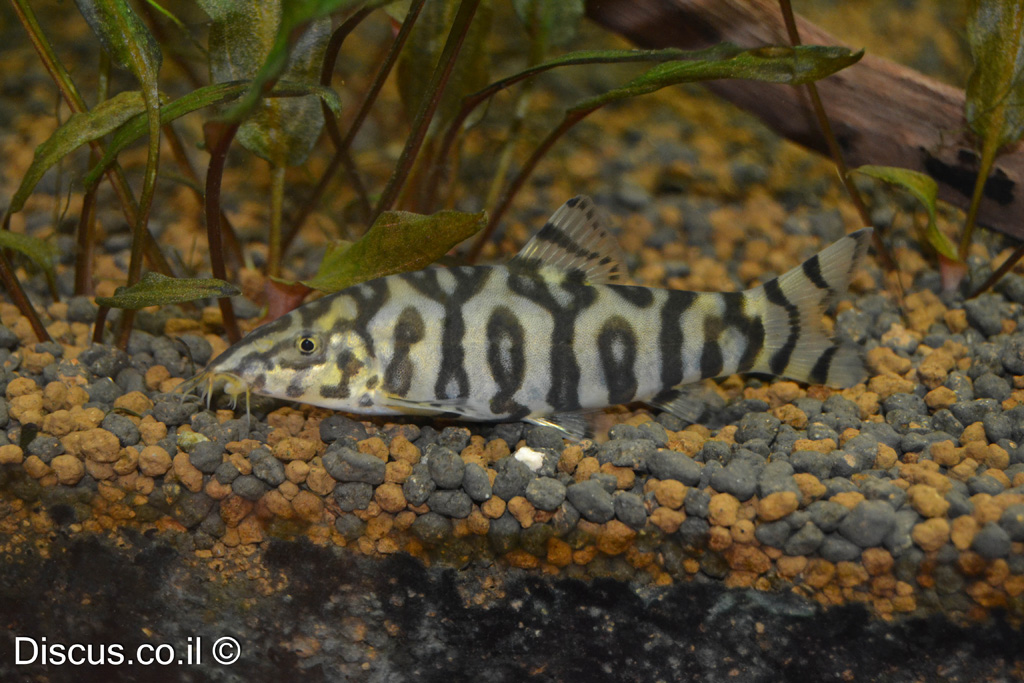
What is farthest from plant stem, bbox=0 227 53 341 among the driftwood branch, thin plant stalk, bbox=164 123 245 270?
the driftwood branch

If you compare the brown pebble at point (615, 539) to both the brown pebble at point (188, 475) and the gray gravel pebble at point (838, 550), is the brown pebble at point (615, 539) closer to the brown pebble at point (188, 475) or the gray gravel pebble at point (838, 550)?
the gray gravel pebble at point (838, 550)

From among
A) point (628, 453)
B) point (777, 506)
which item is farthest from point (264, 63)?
point (777, 506)

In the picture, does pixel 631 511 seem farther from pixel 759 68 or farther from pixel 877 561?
pixel 759 68

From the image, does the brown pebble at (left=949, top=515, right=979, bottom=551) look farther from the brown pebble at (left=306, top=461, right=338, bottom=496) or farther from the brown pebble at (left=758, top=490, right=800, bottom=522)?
the brown pebble at (left=306, top=461, right=338, bottom=496)

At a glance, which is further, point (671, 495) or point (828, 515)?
point (671, 495)

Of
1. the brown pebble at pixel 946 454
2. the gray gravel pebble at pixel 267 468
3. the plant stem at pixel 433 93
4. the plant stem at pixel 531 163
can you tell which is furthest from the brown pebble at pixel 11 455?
the brown pebble at pixel 946 454
